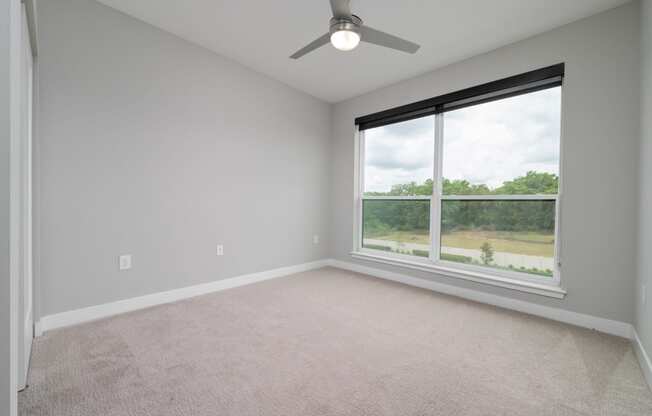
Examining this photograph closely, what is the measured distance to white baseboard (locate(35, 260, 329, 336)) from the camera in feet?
7.47

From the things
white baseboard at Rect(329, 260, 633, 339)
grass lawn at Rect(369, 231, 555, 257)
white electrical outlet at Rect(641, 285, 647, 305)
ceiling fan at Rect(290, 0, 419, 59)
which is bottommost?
white baseboard at Rect(329, 260, 633, 339)

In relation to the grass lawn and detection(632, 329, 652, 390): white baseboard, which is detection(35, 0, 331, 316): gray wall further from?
detection(632, 329, 652, 390): white baseboard

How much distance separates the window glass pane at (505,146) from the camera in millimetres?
2734

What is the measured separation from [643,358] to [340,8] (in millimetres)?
2857

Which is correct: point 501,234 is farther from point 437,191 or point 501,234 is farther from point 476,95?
point 476,95

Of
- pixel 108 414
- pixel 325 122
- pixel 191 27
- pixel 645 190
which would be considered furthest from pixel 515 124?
pixel 108 414

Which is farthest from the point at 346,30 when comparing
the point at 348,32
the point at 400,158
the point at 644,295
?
the point at 644,295

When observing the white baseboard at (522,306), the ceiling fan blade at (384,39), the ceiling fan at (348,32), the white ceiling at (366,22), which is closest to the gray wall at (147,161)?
the white ceiling at (366,22)

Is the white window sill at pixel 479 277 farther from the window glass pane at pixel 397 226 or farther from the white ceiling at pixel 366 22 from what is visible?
the white ceiling at pixel 366 22

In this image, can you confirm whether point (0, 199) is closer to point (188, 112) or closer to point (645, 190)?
point (188, 112)

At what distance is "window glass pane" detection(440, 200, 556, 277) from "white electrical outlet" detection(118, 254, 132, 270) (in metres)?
3.29

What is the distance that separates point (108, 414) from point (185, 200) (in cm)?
200

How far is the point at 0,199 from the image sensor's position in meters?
0.78

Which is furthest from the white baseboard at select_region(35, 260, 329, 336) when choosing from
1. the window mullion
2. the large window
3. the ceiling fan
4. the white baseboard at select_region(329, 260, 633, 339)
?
the ceiling fan
